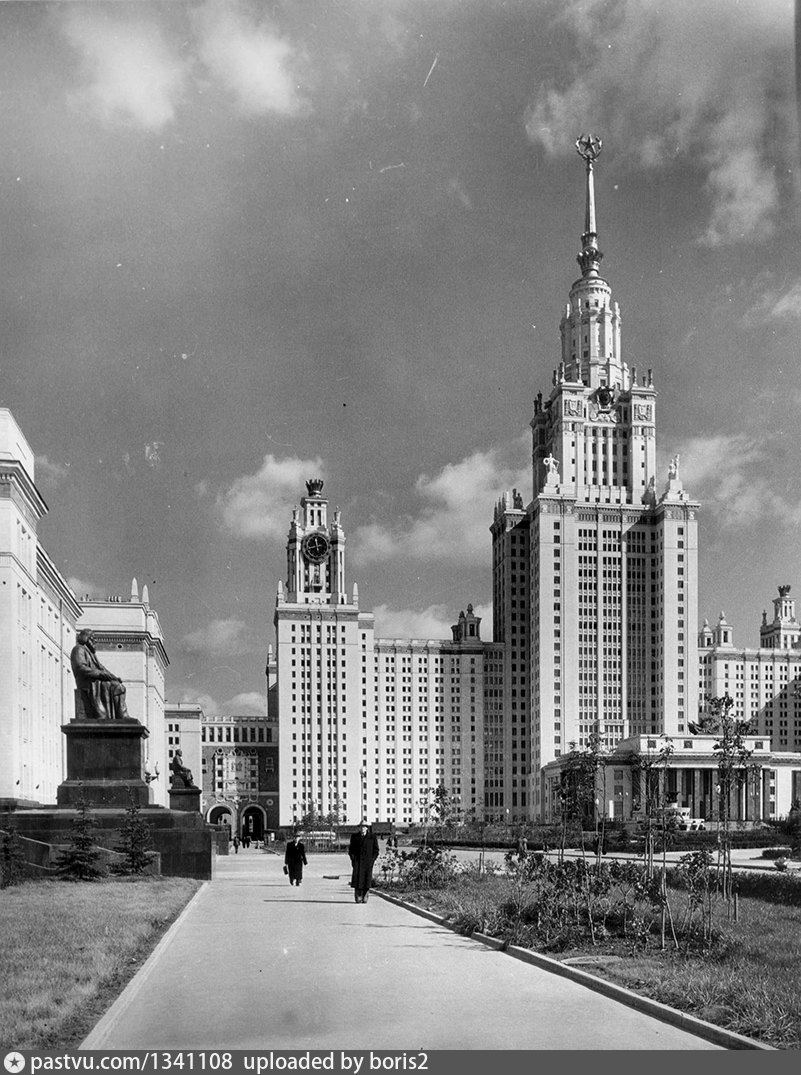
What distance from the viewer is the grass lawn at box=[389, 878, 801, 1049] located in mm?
11453

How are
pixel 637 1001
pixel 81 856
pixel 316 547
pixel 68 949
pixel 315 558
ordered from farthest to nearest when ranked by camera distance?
pixel 315 558 < pixel 316 547 < pixel 81 856 < pixel 68 949 < pixel 637 1001

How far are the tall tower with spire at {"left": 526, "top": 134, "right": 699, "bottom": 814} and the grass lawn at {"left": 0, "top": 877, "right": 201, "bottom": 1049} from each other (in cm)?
11940

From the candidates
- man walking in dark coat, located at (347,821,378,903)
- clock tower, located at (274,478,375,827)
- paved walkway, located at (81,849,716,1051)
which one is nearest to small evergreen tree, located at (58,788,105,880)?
man walking in dark coat, located at (347,821,378,903)

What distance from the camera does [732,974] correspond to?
13531 millimetres

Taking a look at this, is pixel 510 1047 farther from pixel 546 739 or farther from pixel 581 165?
pixel 546 739

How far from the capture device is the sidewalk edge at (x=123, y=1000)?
11062 millimetres

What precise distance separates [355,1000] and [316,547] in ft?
345

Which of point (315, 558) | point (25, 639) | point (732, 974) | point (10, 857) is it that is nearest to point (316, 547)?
point (315, 558)

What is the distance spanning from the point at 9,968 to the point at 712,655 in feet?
543

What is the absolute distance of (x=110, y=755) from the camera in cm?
3369

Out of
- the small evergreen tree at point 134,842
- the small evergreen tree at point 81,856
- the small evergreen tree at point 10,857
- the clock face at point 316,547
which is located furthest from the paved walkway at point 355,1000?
the clock face at point 316,547

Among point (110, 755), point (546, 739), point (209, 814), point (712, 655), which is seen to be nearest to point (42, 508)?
point (110, 755)

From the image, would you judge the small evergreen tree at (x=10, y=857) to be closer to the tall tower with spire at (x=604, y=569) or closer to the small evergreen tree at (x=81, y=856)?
the small evergreen tree at (x=81, y=856)

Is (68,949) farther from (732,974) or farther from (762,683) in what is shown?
(762,683)
